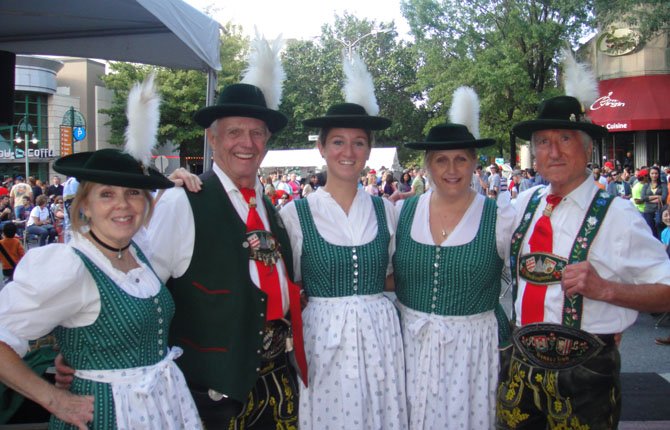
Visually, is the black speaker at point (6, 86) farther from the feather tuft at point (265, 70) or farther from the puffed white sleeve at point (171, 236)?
the puffed white sleeve at point (171, 236)

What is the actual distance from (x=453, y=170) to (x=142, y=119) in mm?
1413

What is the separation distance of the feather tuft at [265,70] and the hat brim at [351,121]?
22 centimetres

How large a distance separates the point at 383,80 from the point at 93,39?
31967 mm

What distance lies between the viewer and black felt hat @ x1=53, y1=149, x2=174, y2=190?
1872 millimetres

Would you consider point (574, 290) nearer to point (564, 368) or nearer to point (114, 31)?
point (564, 368)

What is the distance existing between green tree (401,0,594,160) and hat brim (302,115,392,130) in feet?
58.7

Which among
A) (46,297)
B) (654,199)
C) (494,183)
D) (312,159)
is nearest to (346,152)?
(46,297)

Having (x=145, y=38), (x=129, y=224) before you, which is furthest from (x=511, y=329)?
(x=145, y=38)

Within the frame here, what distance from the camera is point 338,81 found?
115ft

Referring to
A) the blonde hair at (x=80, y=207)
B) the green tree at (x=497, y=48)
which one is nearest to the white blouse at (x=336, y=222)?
the blonde hair at (x=80, y=207)

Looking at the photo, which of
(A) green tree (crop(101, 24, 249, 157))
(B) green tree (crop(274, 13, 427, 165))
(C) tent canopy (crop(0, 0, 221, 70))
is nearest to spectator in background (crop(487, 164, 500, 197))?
(C) tent canopy (crop(0, 0, 221, 70))

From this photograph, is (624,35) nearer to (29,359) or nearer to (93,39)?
(93,39)

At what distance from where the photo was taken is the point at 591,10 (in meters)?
19.4

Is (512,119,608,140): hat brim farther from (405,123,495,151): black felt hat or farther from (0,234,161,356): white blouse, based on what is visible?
(0,234,161,356): white blouse
